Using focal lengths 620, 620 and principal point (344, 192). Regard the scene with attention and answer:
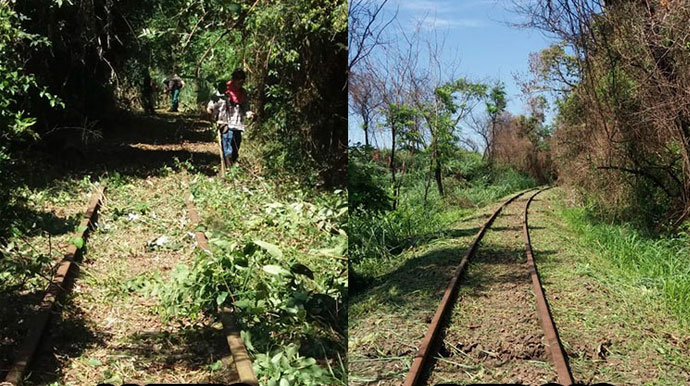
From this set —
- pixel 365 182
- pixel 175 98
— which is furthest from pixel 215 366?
pixel 365 182

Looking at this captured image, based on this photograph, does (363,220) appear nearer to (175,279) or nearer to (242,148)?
(242,148)

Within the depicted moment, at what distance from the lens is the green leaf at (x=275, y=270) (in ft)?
8.53

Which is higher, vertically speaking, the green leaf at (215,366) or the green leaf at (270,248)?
the green leaf at (270,248)

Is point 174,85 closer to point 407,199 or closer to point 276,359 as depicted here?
point 276,359

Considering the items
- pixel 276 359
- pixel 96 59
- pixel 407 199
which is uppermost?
pixel 96 59

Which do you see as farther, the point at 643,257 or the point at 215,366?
the point at 643,257

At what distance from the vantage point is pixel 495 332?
235 cm

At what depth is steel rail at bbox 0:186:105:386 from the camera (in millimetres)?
1958

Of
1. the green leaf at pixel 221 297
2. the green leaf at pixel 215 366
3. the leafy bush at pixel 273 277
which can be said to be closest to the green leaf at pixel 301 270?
the leafy bush at pixel 273 277

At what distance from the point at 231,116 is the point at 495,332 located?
51.5 inches

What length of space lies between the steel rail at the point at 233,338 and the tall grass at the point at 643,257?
1313mm

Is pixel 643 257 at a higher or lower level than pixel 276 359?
higher

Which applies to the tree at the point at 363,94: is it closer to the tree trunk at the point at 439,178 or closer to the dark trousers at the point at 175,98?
the dark trousers at the point at 175,98

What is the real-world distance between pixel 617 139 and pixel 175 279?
190 cm
